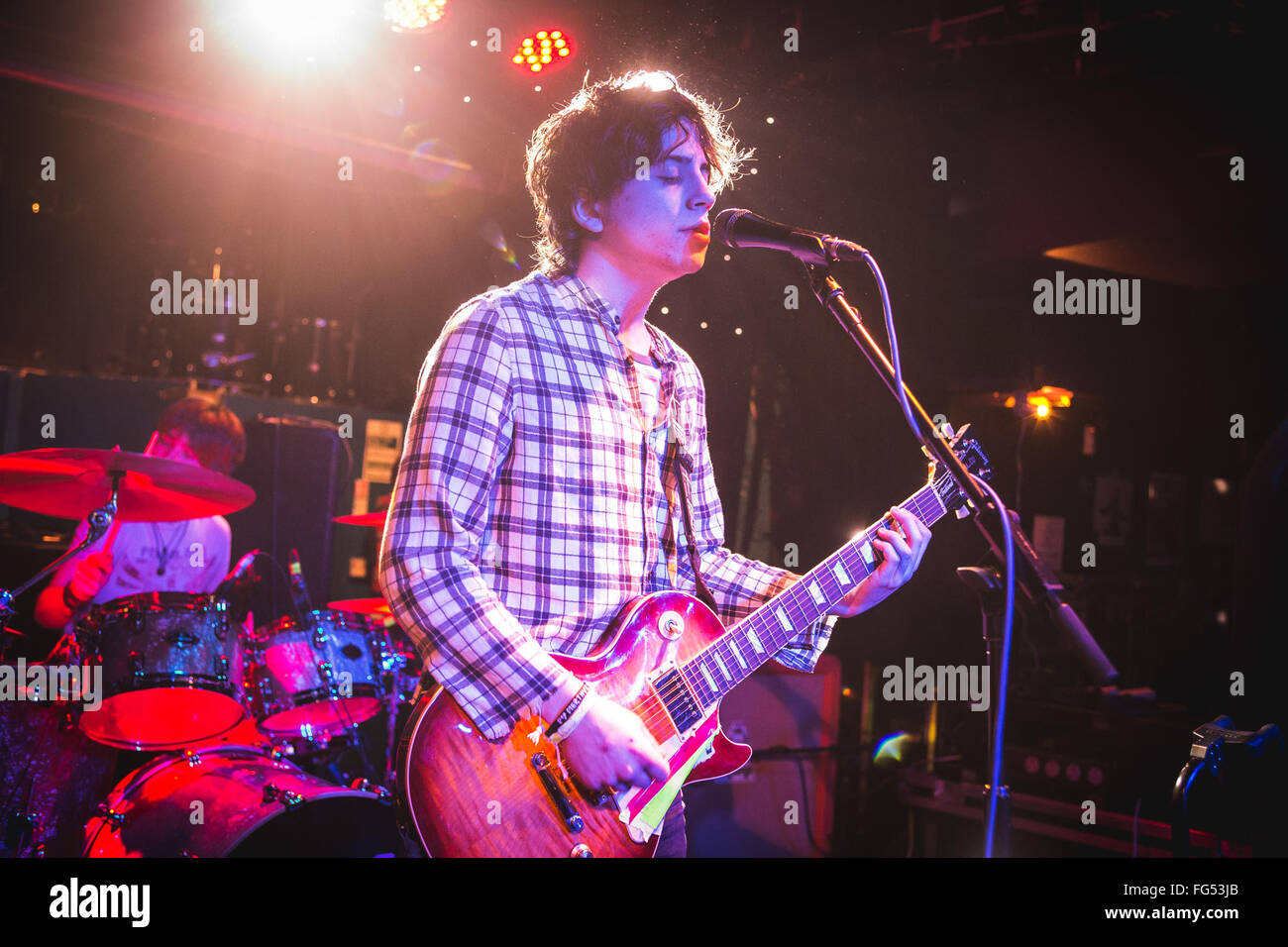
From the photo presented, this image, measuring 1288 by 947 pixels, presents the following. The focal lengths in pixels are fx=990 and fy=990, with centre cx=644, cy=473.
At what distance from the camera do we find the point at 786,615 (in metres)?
2.14

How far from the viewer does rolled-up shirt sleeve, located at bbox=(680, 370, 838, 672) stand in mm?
2232

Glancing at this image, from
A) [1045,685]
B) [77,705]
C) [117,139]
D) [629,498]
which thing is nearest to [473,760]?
[629,498]

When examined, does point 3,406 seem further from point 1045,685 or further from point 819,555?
point 1045,685

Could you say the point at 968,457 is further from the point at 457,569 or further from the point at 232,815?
the point at 232,815

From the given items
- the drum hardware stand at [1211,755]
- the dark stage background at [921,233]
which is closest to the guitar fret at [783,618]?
the drum hardware stand at [1211,755]

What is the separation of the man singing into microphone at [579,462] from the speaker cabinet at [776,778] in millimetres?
1703

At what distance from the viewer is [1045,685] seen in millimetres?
3967

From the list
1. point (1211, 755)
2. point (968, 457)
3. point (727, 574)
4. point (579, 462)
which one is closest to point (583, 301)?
point (579, 462)

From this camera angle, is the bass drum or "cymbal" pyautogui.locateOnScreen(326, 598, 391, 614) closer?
the bass drum

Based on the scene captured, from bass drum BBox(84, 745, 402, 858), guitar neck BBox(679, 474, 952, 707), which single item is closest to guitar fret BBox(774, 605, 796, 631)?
guitar neck BBox(679, 474, 952, 707)

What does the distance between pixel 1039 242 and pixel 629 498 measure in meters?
2.97

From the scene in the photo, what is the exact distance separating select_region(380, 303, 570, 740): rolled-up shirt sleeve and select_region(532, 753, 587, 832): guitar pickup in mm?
106

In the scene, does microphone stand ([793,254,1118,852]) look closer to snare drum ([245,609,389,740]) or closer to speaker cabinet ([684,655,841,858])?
speaker cabinet ([684,655,841,858])

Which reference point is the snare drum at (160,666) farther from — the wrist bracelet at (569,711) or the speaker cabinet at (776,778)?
the wrist bracelet at (569,711)
